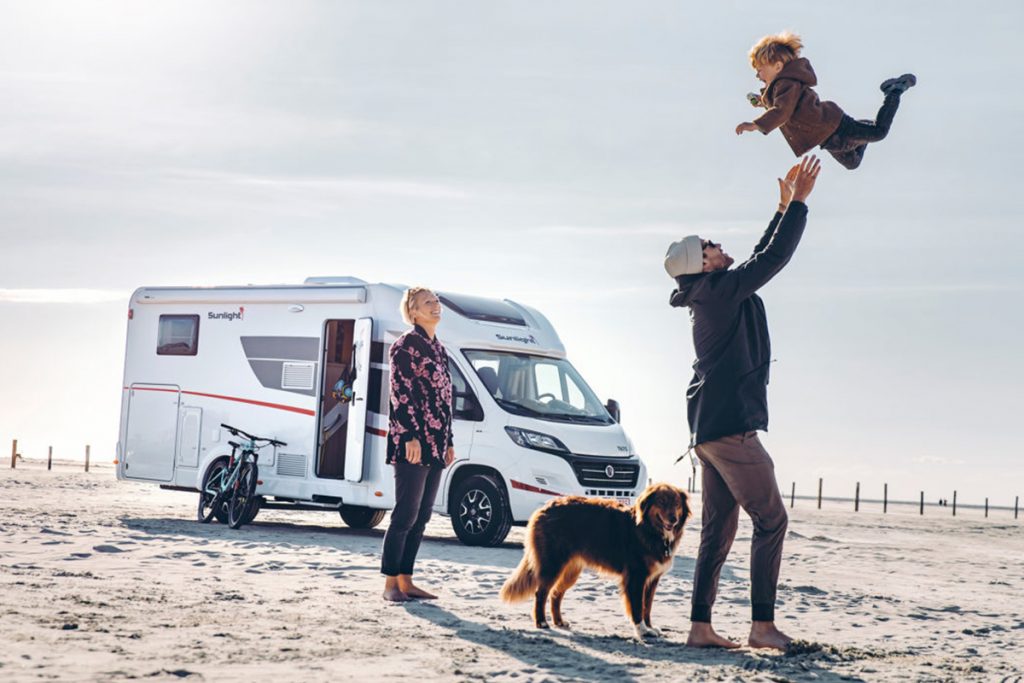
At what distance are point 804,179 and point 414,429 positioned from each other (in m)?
3.08

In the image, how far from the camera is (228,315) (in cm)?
1609

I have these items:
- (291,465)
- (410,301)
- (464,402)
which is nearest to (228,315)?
(291,465)

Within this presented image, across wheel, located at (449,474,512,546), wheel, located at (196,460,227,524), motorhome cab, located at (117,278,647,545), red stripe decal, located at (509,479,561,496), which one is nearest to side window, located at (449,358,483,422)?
motorhome cab, located at (117,278,647,545)

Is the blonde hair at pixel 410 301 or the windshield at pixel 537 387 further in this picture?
the windshield at pixel 537 387

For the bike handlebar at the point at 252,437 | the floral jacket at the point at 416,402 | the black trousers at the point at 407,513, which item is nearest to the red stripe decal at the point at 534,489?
the bike handlebar at the point at 252,437

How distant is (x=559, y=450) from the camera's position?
13.6 meters

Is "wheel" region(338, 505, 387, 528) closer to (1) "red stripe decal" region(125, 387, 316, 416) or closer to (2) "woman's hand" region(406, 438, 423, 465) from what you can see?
(1) "red stripe decal" region(125, 387, 316, 416)

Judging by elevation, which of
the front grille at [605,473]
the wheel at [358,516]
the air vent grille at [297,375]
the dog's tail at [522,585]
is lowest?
the wheel at [358,516]

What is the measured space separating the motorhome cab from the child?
7608mm

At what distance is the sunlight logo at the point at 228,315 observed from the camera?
52.4 feet

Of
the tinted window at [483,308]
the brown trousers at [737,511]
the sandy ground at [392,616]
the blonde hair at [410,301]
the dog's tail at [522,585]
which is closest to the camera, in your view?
the sandy ground at [392,616]

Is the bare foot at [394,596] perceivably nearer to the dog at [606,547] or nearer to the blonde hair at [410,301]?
the dog at [606,547]

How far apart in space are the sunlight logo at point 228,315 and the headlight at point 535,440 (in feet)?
13.8

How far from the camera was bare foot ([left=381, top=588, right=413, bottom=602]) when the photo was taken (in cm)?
860
